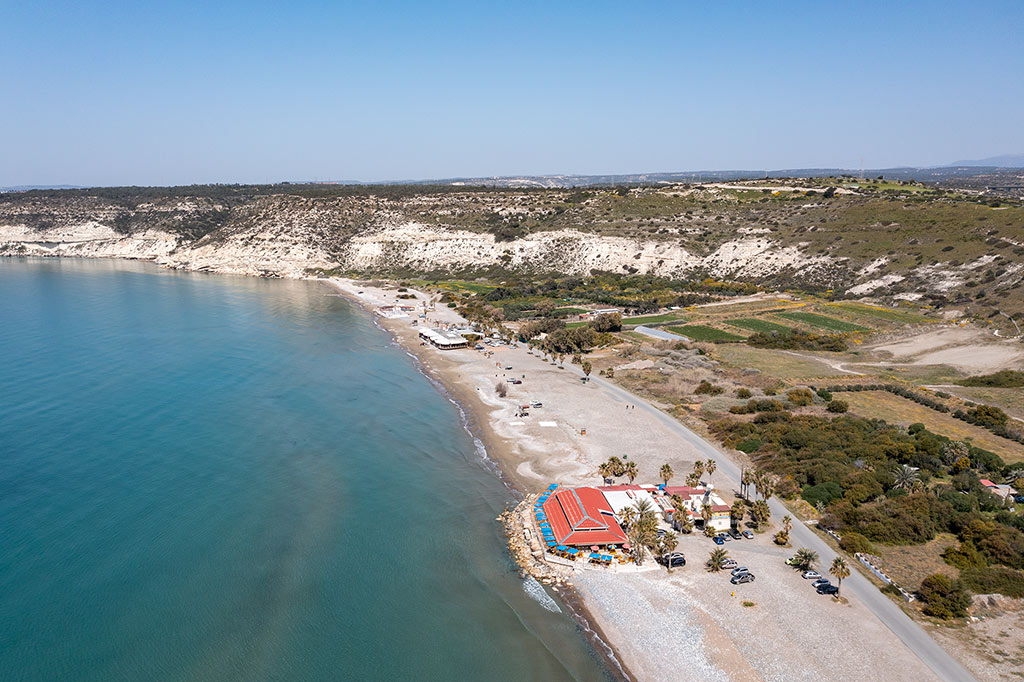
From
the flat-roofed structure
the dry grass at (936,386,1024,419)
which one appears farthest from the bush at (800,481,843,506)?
the flat-roofed structure

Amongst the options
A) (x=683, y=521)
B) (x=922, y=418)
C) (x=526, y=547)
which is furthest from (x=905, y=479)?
(x=526, y=547)

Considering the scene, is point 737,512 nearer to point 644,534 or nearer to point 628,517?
point 644,534

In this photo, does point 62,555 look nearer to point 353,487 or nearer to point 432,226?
point 353,487

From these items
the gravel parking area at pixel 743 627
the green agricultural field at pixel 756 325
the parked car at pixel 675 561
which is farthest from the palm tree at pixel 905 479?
the green agricultural field at pixel 756 325

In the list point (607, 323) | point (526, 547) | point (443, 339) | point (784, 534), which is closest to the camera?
point (784, 534)

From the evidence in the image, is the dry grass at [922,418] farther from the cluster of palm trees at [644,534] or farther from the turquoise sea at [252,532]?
the turquoise sea at [252,532]

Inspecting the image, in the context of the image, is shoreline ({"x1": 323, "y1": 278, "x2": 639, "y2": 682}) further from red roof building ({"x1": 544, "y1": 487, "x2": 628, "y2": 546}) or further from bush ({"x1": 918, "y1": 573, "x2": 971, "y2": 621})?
bush ({"x1": 918, "y1": 573, "x2": 971, "y2": 621})
